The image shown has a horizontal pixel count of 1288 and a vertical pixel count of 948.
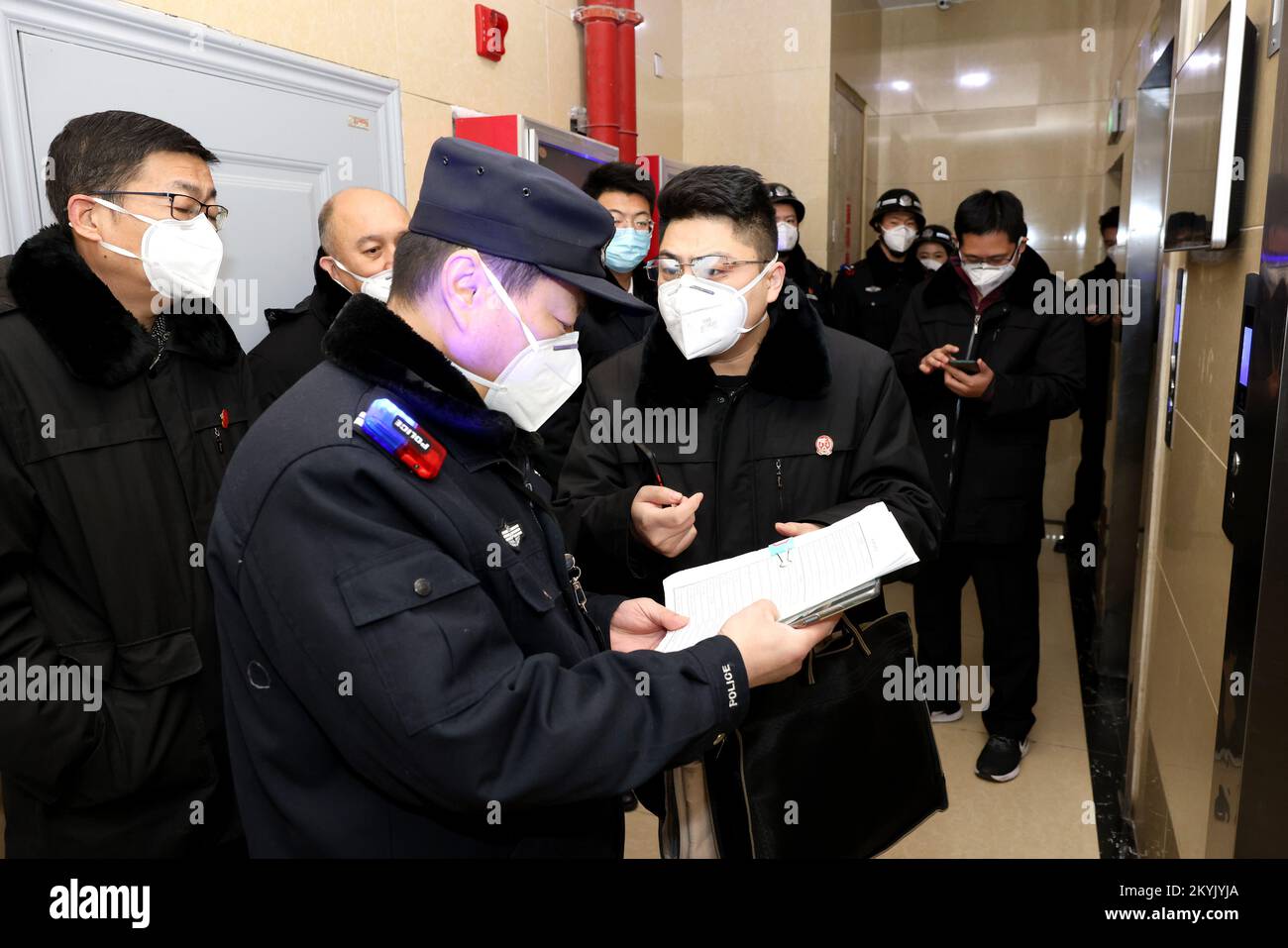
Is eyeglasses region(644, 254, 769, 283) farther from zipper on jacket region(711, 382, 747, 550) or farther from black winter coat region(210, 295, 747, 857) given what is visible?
black winter coat region(210, 295, 747, 857)

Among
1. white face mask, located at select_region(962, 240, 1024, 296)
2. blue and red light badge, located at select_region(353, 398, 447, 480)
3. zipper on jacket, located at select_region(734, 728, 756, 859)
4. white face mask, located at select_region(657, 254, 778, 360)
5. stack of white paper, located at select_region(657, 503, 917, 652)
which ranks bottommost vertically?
zipper on jacket, located at select_region(734, 728, 756, 859)

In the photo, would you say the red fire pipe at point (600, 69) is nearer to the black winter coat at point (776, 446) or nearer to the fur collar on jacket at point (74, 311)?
the black winter coat at point (776, 446)

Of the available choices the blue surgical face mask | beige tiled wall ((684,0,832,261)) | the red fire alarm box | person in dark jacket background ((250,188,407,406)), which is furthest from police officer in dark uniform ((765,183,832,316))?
person in dark jacket background ((250,188,407,406))

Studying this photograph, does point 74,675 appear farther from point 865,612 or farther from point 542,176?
point 865,612

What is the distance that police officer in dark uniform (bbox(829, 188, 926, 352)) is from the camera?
190 inches

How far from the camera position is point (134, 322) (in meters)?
1.71

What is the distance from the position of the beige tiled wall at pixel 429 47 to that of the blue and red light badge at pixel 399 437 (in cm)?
181

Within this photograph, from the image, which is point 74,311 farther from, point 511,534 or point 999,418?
point 999,418

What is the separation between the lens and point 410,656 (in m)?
0.96

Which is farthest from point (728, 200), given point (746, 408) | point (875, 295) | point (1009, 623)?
point (875, 295)

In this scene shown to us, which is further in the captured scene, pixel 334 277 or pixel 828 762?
pixel 334 277

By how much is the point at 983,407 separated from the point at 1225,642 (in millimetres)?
1688

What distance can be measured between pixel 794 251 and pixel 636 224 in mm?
1402
